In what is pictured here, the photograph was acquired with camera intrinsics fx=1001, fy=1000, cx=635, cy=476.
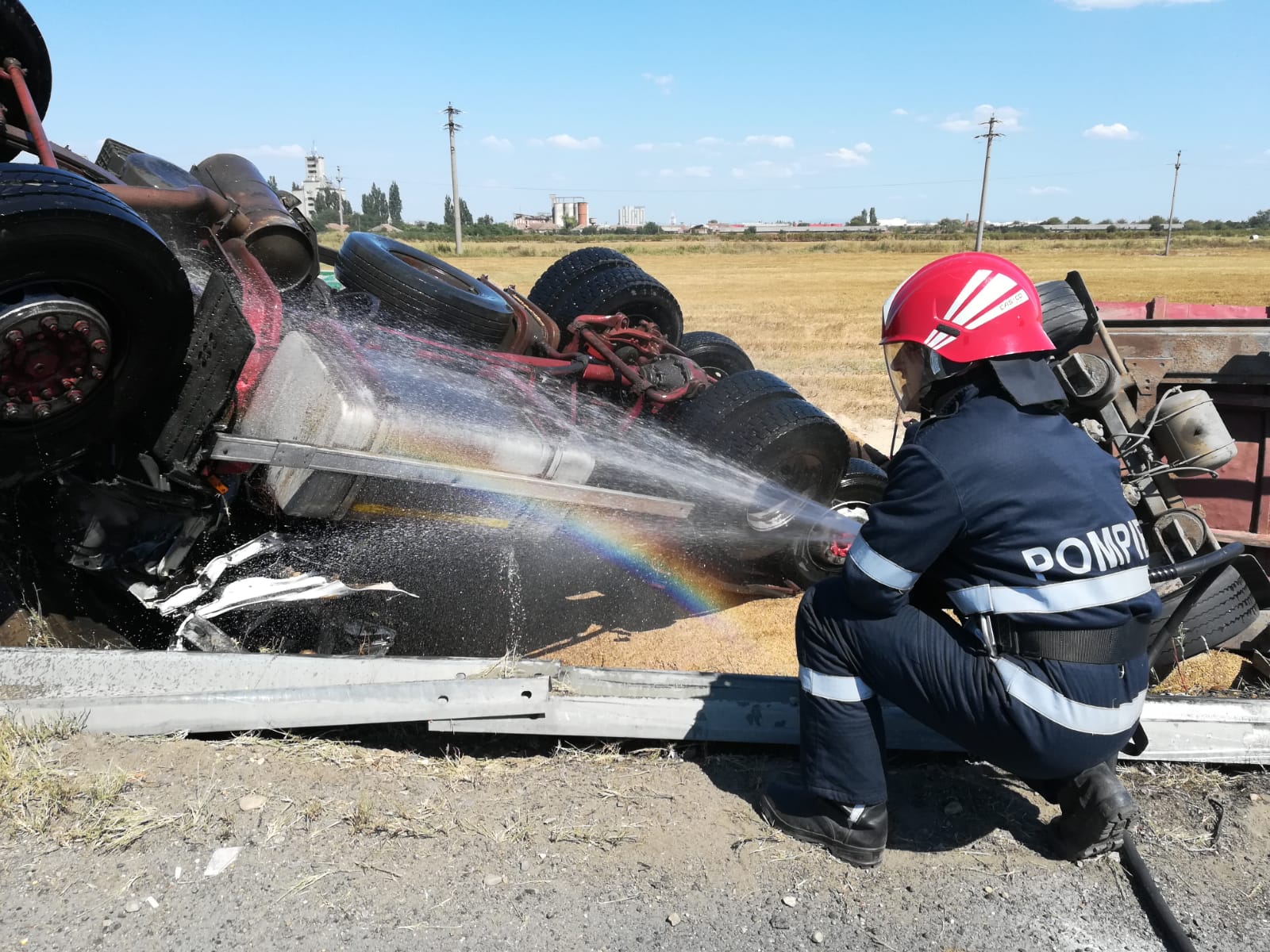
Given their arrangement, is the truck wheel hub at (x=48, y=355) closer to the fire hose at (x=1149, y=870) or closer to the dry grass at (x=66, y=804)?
the dry grass at (x=66, y=804)

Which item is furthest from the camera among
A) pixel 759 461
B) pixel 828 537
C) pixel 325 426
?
pixel 828 537

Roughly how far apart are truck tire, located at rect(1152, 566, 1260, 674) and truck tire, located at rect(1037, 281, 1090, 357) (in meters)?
1.15

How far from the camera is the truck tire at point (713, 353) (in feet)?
20.7

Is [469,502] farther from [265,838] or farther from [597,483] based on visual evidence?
[265,838]

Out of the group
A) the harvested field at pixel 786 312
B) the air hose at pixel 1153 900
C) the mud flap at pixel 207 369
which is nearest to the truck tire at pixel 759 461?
the harvested field at pixel 786 312

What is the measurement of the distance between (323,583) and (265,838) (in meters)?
1.41

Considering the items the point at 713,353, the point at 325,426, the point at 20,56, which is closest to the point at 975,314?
the point at 325,426

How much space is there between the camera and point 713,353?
21.0 feet

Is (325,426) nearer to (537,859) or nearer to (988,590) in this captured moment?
(537,859)

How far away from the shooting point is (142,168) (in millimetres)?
4219

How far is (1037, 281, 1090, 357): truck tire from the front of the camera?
4.11 meters

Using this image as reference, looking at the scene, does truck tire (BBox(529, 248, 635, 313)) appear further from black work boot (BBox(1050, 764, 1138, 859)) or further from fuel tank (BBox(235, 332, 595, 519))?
black work boot (BBox(1050, 764, 1138, 859))

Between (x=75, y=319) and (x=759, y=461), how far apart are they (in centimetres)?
274

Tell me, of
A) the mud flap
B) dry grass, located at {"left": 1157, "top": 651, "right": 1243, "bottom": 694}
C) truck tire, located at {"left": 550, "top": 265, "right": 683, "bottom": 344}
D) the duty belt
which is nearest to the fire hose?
the duty belt
